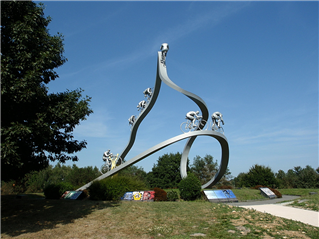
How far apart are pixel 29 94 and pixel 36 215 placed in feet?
16.9

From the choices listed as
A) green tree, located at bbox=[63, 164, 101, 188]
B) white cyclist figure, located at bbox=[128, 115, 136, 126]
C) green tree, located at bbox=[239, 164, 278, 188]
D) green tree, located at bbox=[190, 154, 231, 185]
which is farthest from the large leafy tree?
green tree, located at bbox=[190, 154, 231, 185]

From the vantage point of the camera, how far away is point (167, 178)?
3250 cm

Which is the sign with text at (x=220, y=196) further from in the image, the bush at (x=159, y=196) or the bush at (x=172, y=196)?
the bush at (x=159, y=196)

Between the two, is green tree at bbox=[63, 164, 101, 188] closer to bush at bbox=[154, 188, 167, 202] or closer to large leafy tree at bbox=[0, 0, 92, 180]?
bush at bbox=[154, 188, 167, 202]

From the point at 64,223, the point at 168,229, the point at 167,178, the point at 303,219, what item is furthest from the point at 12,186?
the point at 303,219

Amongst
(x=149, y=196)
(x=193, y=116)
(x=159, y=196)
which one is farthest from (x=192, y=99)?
(x=149, y=196)

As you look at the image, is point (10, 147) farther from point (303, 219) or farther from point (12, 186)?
point (12, 186)

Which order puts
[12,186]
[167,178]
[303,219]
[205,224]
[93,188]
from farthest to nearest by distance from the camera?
1. [167,178]
2. [12,186]
3. [93,188]
4. [303,219]
5. [205,224]

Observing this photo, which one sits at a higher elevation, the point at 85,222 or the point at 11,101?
the point at 11,101

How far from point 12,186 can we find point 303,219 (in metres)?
31.7

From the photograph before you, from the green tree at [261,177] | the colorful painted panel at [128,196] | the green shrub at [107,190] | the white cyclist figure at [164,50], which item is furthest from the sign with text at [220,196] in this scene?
the green tree at [261,177]

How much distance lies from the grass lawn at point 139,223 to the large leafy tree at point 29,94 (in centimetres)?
214

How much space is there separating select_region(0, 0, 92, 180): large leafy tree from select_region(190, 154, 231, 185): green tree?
1496 inches

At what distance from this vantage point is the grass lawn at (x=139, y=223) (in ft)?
22.1
